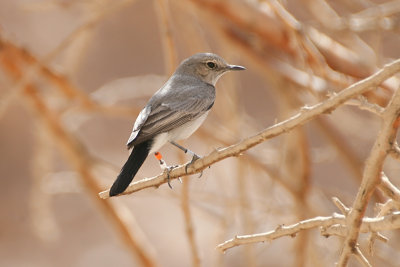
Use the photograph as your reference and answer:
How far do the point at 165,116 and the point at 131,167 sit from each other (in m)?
0.50

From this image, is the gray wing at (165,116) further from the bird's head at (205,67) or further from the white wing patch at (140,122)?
the bird's head at (205,67)

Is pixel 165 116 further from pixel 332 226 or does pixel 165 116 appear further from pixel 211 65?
pixel 332 226

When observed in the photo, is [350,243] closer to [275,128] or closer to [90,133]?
[275,128]

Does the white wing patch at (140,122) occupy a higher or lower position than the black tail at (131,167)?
higher

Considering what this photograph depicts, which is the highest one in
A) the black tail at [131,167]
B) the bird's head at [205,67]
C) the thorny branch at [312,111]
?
the bird's head at [205,67]

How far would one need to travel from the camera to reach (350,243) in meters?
1.78

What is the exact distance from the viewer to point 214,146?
4520 millimetres

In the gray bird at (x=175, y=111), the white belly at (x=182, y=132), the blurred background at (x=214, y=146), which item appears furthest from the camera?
the blurred background at (x=214, y=146)

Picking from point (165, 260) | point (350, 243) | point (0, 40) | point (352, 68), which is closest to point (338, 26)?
point (352, 68)

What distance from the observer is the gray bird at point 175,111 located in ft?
9.23

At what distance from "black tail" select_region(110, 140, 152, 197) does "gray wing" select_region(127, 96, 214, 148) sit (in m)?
0.05

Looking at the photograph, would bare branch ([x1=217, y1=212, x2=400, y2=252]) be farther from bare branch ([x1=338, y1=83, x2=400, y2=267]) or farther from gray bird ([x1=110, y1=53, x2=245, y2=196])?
gray bird ([x1=110, y1=53, x2=245, y2=196])

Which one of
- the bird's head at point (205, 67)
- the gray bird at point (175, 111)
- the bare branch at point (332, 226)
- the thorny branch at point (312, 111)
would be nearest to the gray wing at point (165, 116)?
the gray bird at point (175, 111)

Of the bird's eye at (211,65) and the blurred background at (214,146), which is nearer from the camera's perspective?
the bird's eye at (211,65)
